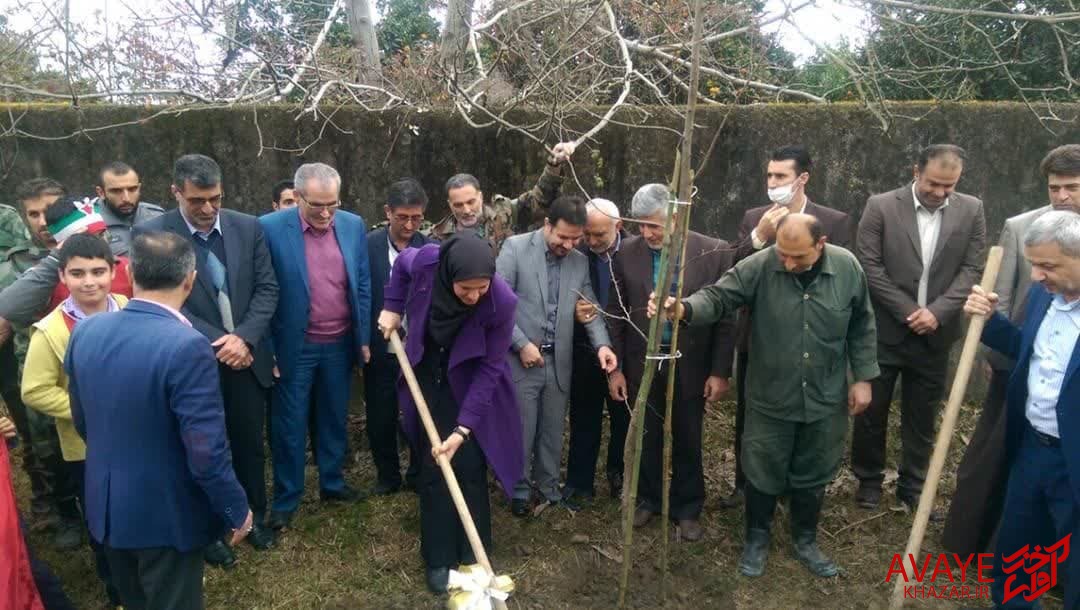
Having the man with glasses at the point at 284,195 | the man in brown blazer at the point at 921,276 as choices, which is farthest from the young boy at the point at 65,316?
the man in brown blazer at the point at 921,276

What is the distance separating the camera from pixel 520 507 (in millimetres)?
4156

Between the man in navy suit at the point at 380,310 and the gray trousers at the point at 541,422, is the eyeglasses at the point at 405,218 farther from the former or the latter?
the gray trousers at the point at 541,422

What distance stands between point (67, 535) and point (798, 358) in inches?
150

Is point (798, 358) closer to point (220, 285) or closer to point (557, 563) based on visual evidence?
point (557, 563)

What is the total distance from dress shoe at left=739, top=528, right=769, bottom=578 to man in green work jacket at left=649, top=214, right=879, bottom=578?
0.01 meters

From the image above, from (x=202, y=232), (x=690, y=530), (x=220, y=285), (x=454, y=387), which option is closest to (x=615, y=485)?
(x=690, y=530)

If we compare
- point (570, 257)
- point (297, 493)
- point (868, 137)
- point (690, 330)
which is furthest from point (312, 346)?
point (868, 137)

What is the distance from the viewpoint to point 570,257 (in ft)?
13.1

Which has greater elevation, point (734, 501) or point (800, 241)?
point (800, 241)

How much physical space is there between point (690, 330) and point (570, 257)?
29.2 inches

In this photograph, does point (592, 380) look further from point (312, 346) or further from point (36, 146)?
point (36, 146)

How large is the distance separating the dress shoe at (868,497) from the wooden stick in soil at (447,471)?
2.30 m

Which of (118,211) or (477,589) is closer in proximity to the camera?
(477,589)

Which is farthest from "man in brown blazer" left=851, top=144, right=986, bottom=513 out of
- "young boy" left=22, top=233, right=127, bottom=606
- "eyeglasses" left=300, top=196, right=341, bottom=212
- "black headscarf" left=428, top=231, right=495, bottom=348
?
"young boy" left=22, top=233, right=127, bottom=606
